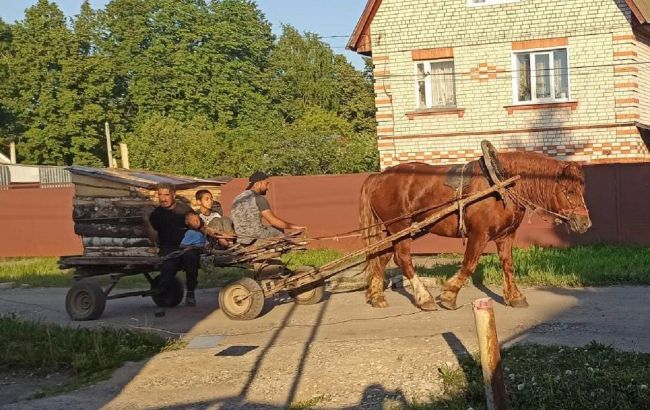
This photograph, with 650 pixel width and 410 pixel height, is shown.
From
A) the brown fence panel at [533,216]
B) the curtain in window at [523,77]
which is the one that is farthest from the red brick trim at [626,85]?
the brown fence panel at [533,216]

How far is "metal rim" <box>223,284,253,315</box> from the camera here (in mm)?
10031

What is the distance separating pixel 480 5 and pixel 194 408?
17445mm

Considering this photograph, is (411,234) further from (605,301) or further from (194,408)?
(194,408)

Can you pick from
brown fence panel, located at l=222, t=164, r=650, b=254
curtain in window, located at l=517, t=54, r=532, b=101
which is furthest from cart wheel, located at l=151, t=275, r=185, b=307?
curtain in window, located at l=517, t=54, r=532, b=101

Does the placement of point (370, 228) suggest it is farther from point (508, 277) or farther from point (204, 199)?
point (204, 199)

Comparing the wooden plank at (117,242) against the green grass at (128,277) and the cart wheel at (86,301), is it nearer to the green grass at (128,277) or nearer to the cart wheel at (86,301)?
the cart wheel at (86,301)

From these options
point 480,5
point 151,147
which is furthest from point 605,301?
point 151,147

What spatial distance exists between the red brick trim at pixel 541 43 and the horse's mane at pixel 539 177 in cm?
1254

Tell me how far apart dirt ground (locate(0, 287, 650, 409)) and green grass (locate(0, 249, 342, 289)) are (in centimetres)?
318

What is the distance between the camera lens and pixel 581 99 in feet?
68.2

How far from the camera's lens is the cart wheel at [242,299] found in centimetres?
1000

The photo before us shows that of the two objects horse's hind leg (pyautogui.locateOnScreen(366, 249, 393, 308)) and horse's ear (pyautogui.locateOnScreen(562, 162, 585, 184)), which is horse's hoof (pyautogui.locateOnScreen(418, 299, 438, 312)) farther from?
horse's ear (pyautogui.locateOnScreen(562, 162, 585, 184))

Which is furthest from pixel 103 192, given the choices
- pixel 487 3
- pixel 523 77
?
pixel 487 3

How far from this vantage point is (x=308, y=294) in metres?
11.1
